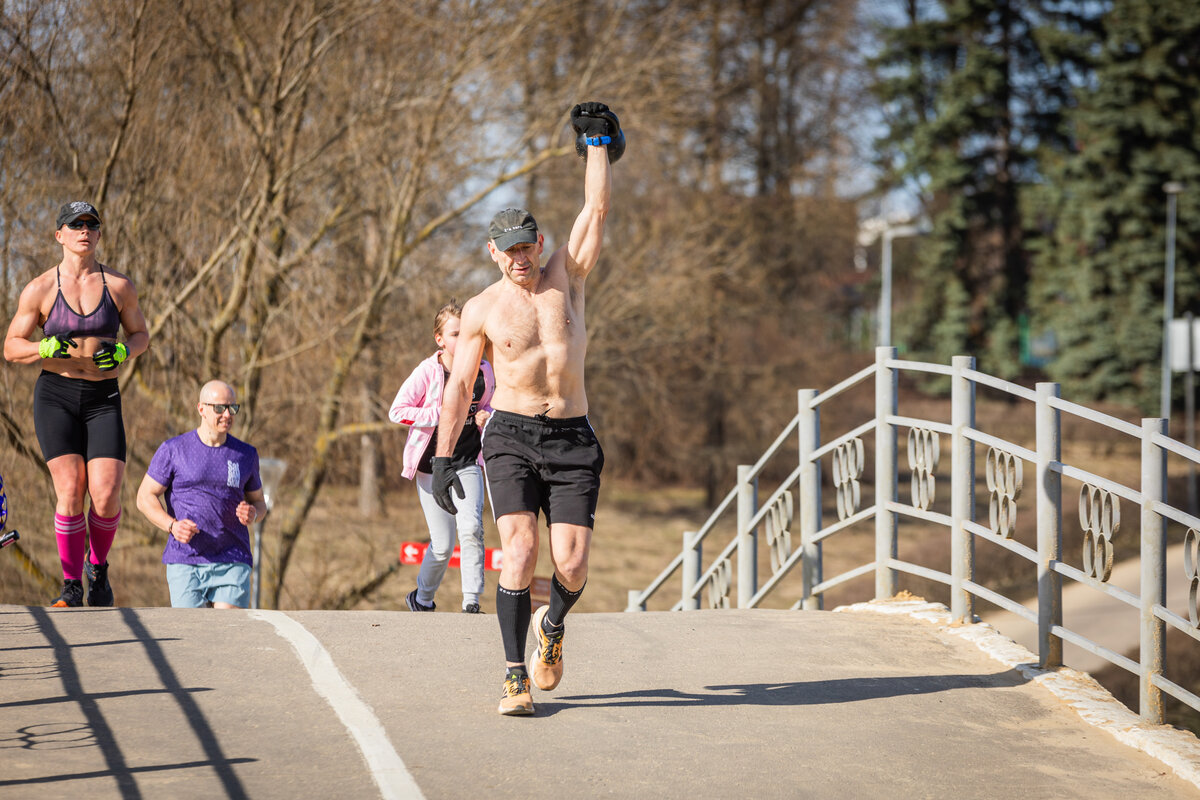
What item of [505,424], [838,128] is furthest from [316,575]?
[838,128]

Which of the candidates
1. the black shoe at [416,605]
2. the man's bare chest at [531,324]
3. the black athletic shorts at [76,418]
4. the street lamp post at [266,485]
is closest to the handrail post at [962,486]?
the man's bare chest at [531,324]

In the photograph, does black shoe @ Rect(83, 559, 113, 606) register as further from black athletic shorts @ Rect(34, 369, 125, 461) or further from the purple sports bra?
the purple sports bra

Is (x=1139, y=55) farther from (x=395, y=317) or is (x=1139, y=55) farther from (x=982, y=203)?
(x=395, y=317)

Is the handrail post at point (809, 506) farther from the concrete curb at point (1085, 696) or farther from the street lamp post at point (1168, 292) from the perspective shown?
the street lamp post at point (1168, 292)

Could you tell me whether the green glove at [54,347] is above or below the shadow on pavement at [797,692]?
above

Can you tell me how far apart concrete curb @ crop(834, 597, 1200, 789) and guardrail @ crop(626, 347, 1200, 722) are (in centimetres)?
11

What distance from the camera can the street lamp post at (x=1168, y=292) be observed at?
115 feet

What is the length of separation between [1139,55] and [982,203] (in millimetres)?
6934

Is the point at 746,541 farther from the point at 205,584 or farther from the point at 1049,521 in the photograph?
the point at 205,584

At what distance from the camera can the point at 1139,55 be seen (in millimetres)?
41125

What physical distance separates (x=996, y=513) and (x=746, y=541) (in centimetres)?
293

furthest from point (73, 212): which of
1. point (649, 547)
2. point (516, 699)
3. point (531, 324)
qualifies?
point (649, 547)

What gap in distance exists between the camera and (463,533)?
715 cm

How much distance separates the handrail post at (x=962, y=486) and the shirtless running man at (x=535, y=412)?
2.35 metres
